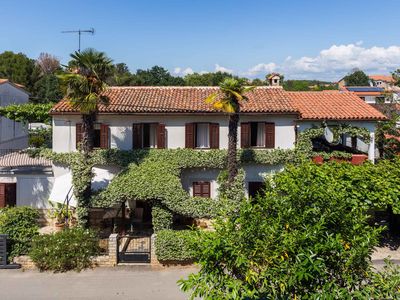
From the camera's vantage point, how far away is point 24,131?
147ft

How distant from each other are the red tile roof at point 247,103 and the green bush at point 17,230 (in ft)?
27.3

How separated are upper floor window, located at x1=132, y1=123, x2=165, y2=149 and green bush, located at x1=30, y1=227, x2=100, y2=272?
9163 millimetres

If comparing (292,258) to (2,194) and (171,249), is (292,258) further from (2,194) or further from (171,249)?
(2,194)

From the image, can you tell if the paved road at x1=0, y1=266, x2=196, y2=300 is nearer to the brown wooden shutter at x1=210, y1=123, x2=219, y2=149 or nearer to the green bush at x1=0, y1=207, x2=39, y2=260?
the green bush at x1=0, y1=207, x2=39, y2=260

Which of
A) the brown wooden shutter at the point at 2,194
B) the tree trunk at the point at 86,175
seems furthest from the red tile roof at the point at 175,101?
the brown wooden shutter at the point at 2,194

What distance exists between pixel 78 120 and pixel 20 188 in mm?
6567

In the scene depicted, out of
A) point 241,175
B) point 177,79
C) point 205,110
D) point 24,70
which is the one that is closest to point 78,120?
point 205,110

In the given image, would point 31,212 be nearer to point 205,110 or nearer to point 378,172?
point 205,110

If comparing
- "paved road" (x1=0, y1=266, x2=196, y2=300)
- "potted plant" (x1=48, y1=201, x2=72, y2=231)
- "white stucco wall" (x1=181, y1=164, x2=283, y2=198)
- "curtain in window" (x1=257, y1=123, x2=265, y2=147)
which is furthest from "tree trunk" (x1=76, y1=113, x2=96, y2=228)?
"curtain in window" (x1=257, y1=123, x2=265, y2=147)

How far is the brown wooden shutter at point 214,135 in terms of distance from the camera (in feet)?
91.5

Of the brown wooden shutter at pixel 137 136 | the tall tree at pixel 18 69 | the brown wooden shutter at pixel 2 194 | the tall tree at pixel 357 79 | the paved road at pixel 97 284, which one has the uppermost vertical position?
the tall tree at pixel 357 79

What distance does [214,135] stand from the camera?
2791 centimetres

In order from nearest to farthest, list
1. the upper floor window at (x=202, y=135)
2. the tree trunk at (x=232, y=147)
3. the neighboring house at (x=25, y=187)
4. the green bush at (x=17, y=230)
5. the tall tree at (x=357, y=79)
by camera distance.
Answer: the green bush at (x=17, y=230), the tree trunk at (x=232, y=147), the upper floor window at (x=202, y=135), the neighboring house at (x=25, y=187), the tall tree at (x=357, y=79)

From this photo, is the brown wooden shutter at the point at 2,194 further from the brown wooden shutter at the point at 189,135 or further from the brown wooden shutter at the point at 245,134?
the brown wooden shutter at the point at 245,134
